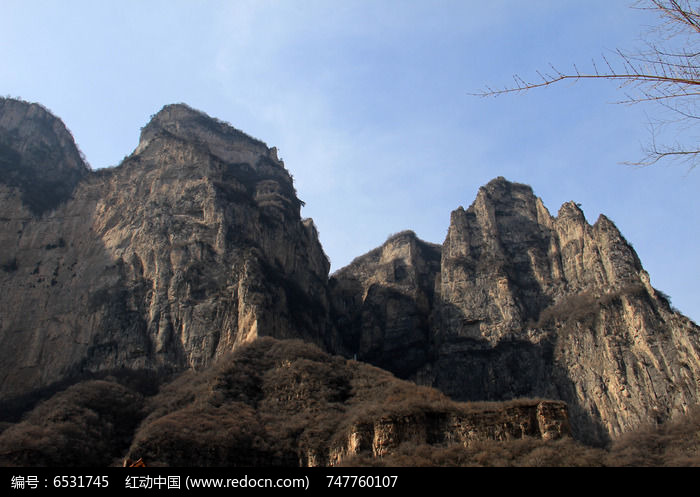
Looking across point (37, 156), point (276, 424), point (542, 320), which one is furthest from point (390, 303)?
point (37, 156)

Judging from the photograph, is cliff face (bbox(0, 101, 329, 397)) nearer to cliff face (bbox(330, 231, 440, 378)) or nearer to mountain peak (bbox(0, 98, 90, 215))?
mountain peak (bbox(0, 98, 90, 215))

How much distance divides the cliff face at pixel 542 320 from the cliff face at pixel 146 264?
1344cm

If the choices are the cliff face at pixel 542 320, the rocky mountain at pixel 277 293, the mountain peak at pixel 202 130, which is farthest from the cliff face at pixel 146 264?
the cliff face at pixel 542 320

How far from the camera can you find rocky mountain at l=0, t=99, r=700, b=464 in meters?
63.5

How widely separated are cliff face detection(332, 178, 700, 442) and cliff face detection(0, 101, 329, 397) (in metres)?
13.4

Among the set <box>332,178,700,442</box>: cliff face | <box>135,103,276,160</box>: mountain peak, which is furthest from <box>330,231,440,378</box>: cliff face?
<box>135,103,276,160</box>: mountain peak

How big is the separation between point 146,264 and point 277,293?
1432 cm

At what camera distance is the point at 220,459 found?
41.8 m

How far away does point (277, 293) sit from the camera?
69.9 meters

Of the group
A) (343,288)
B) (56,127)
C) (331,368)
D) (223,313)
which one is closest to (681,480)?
(331,368)

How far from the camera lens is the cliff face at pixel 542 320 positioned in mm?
61688

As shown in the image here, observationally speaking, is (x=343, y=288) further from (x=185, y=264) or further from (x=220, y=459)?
(x=220, y=459)

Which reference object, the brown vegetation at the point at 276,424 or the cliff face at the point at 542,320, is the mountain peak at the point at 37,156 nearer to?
the brown vegetation at the point at 276,424

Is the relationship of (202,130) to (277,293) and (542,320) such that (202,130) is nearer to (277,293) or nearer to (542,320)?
(277,293)
